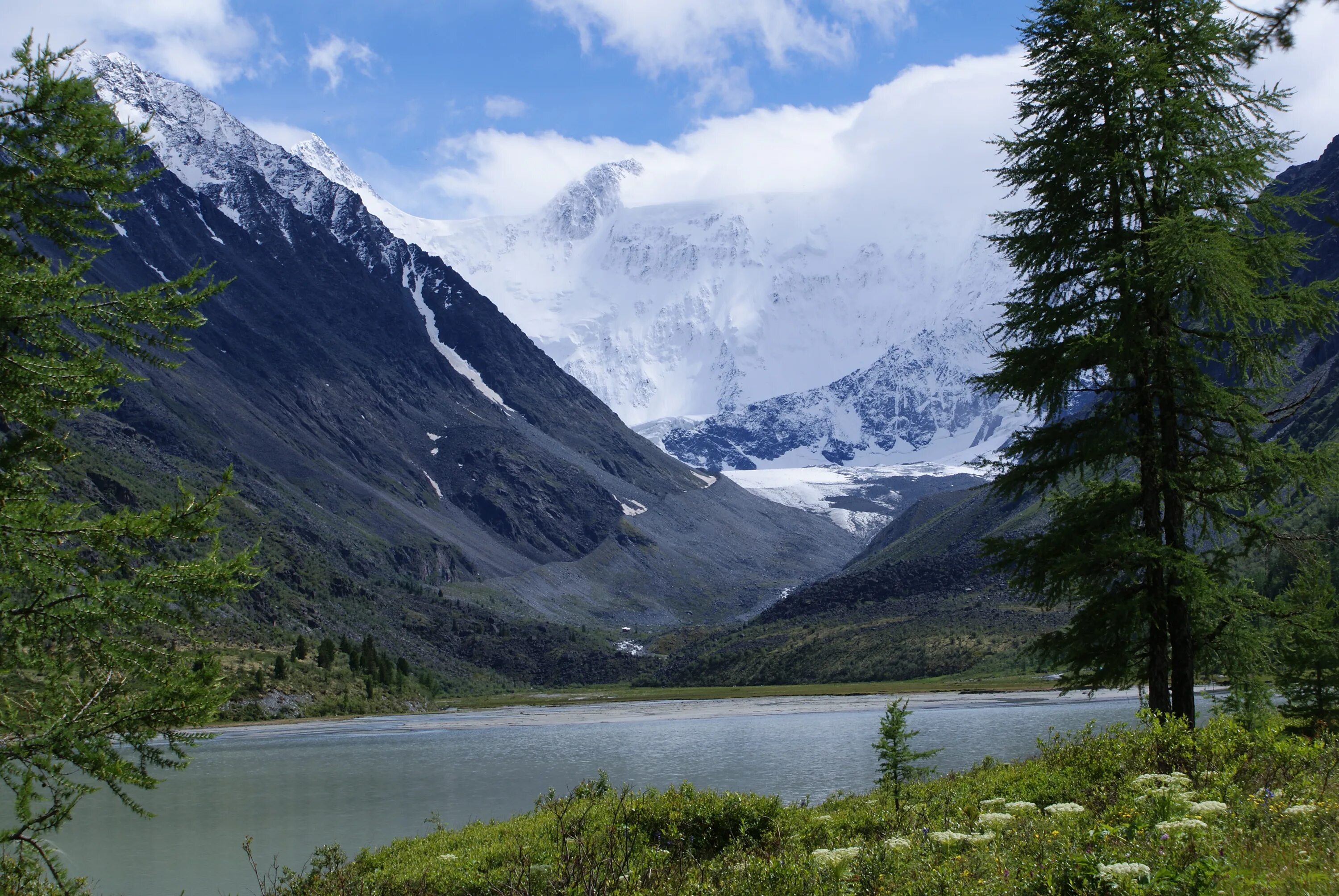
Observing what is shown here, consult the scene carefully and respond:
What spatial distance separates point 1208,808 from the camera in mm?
9094

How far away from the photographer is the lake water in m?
32.8

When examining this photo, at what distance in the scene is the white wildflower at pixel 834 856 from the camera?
10315 millimetres

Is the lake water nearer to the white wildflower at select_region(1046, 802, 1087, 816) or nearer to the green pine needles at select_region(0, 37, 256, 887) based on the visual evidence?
the white wildflower at select_region(1046, 802, 1087, 816)

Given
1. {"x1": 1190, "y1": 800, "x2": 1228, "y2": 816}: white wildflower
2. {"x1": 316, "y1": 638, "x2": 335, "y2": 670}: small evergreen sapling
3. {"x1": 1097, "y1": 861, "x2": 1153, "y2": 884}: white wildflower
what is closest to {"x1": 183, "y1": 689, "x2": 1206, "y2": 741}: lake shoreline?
{"x1": 316, "y1": 638, "x2": 335, "y2": 670}: small evergreen sapling

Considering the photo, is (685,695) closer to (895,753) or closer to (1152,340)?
(895,753)

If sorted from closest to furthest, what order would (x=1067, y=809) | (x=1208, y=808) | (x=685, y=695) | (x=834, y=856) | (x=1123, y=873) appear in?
1. (x=1123, y=873)
2. (x=1208, y=808)
3. (x=1067, y=809)
4. (x=834, y=856)
5. (x=685, y=695)

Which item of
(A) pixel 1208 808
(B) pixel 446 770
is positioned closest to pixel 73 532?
(A) pixel 1208 808

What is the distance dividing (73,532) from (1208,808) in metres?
11.7

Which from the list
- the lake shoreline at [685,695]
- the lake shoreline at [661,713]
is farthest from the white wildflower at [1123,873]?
the lake shoreline at [685,695]

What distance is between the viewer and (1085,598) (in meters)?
16.6

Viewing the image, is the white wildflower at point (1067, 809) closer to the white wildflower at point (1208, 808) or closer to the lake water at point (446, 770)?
the white wildflower at point (1208, 808)

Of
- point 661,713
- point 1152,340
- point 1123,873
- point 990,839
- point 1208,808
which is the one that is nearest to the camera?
point 1123,873

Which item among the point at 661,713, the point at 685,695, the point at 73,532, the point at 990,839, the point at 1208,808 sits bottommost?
the point at 685,695

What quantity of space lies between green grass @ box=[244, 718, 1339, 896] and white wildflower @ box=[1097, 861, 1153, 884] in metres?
0.02
